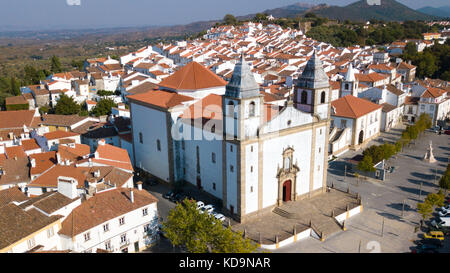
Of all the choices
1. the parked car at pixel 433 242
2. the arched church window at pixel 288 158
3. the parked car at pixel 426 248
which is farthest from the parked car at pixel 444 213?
the arched church window at pixel 288 158

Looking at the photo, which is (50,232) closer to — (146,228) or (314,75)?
(146,228)

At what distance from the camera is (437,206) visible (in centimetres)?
3225

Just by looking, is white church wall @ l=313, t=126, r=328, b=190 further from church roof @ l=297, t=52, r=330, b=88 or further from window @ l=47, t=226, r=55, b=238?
window @ l=47, t=226, r=55, b=238

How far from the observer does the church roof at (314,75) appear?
99.5 feet

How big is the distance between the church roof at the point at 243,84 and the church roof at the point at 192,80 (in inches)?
405

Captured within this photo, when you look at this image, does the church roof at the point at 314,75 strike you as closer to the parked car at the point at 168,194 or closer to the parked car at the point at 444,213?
the parked car at the point at 444,213

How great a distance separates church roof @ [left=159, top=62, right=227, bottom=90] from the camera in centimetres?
3662

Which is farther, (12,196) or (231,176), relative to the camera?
(231,176)

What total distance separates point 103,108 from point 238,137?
37510 mm

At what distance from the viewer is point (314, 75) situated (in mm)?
30375

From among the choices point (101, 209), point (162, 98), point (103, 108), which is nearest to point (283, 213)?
point (101, 209)

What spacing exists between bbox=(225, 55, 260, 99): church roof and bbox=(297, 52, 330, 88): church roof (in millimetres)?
6234

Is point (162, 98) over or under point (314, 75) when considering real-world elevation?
under
